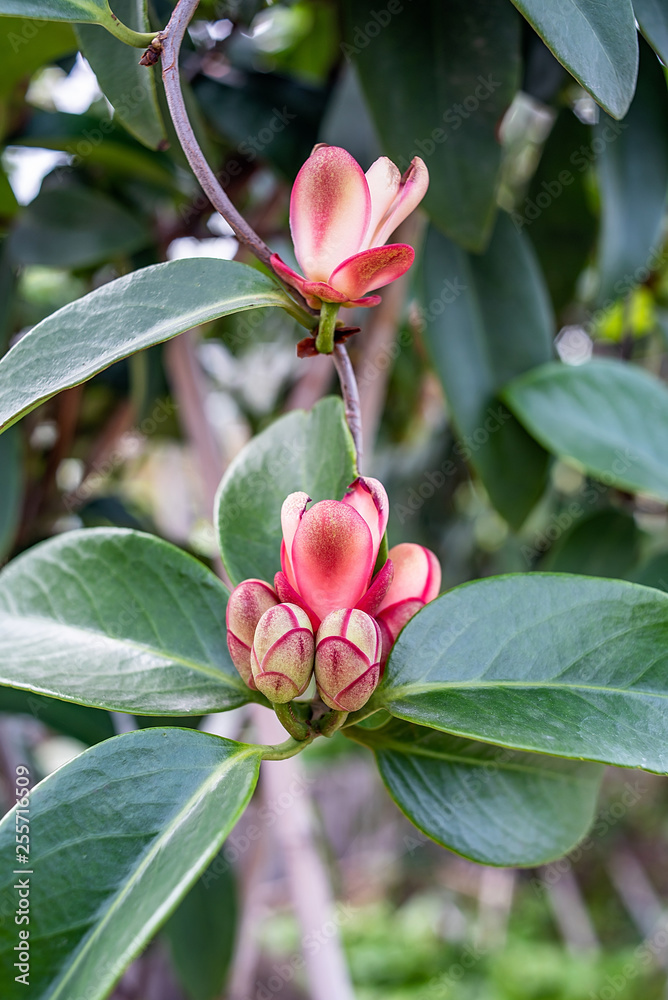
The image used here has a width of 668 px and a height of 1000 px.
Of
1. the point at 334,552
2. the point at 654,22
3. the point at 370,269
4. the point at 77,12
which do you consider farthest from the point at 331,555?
the point at 654,22

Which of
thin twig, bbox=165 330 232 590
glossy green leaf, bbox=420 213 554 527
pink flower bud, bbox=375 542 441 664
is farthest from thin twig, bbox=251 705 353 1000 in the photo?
pink flower bud, bbox=375 542 441 664

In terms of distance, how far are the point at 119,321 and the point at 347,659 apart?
152mm

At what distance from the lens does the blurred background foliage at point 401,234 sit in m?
0.55

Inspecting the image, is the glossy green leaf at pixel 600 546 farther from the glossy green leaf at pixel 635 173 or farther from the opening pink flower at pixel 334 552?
the opening pink flower at pixel 334 552

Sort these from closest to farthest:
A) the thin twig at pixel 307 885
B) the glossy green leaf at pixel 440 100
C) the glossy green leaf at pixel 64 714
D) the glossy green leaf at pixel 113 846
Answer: the glossy green leaf at pixel 113 846 < the glossy green leaf at pixel 440 100 < the glossy green leaf at pixel 64 714 < the thin twig at pixel 307 885

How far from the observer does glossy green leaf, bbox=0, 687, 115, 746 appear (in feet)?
2.15

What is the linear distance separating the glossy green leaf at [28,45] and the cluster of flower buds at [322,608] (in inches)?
22.2

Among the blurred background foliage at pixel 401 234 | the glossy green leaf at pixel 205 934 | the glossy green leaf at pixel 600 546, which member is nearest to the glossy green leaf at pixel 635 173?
the blurred background foliage at pixel 401 234

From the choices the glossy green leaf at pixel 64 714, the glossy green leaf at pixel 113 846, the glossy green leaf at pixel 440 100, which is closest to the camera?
the glossy green leaf at pixel 113 846

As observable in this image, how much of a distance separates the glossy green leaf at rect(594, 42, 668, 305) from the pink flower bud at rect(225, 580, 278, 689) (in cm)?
49

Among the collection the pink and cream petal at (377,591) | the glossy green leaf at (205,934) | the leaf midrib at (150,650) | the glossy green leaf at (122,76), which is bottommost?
the glossy green leaf at (205,934)

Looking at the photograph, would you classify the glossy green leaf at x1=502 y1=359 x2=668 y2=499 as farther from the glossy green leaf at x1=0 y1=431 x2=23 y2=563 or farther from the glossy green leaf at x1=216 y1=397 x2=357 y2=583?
the glossy green leaf at x1=0 y1=431 x2=23 y2=563

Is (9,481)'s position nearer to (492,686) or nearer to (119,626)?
(119,626)

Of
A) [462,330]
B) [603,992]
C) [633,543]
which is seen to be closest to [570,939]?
[603,992]
